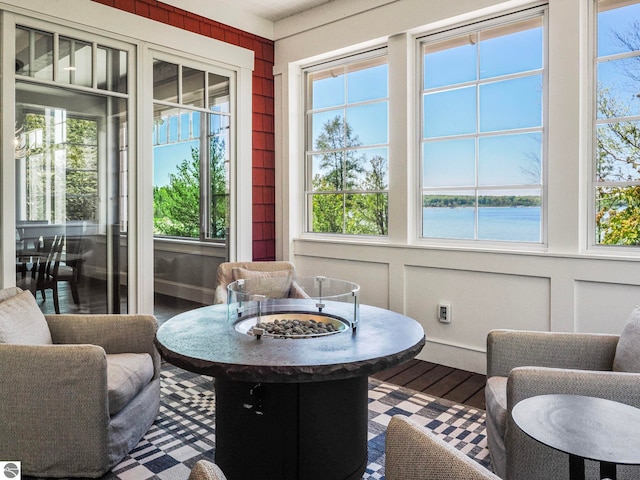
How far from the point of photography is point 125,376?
2.27 m

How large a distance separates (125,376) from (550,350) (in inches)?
78.2

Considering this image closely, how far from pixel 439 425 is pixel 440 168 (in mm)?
2011

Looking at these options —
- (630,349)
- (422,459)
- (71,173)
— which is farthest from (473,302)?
(71,173)

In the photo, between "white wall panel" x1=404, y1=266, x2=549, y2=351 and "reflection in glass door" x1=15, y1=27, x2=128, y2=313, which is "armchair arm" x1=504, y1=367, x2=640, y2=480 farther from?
"reflection in glass door" x1=15, y1=27, x2=128, y2=313

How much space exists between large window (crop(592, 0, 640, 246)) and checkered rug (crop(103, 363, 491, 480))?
1.49 metres

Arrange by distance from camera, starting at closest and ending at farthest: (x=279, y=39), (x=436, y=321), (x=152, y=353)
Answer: (x=152, y=353) < (x=436, y=321) < (x=279, y=39)

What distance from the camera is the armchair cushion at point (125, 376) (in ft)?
7.08

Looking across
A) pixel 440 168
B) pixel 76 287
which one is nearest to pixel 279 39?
pixel 440 168

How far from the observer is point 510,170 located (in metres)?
3.44

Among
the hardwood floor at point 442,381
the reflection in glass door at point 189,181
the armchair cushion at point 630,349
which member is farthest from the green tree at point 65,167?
the armchair cushion at point 630,349

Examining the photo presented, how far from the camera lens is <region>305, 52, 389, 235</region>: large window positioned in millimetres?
4148

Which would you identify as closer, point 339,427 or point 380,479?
point 339,427

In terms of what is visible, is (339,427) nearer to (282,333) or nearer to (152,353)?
(282,333)

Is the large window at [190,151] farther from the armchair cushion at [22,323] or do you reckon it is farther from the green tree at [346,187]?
the armchair cushion at [22,323]
